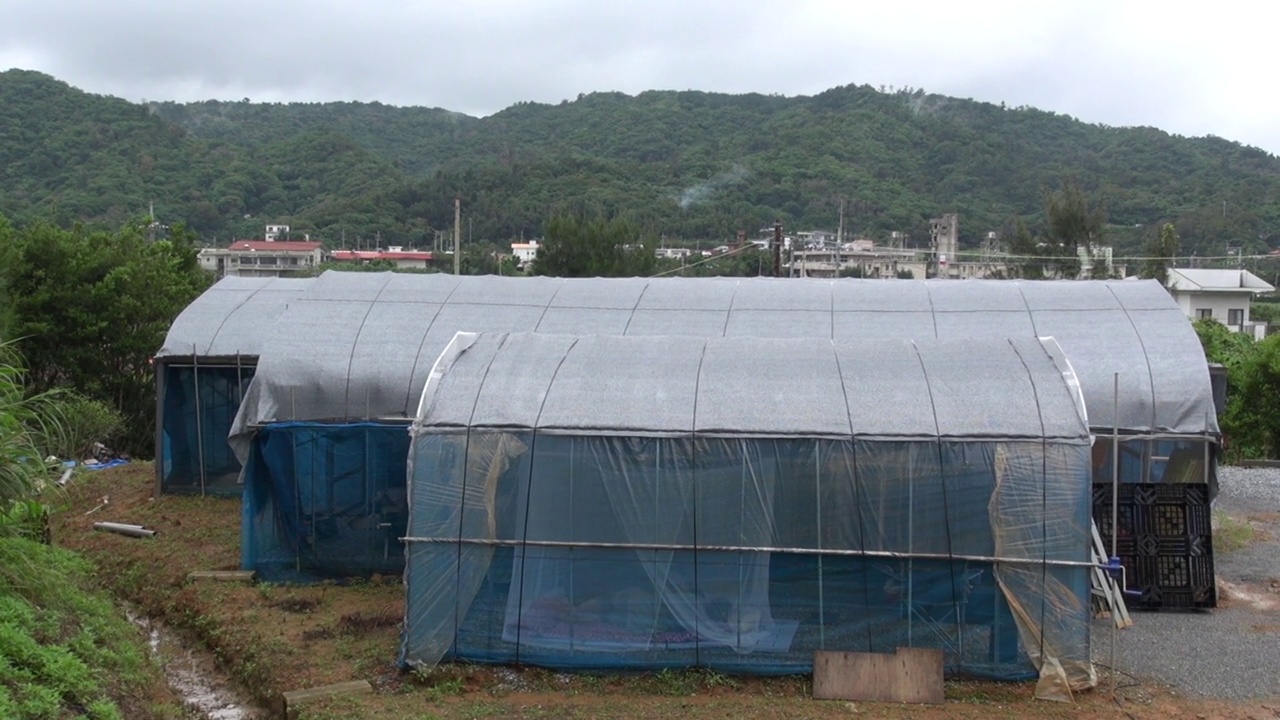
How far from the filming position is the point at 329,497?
40.0 ft

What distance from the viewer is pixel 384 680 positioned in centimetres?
909

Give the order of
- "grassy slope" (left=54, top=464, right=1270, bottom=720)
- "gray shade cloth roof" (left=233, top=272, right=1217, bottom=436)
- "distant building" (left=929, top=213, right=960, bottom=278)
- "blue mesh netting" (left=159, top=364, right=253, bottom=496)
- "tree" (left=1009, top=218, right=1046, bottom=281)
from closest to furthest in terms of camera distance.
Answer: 1. "grassy slope" (left=54, top=464, right=1270, bottom=720)
2. "gray shade cloth roof" (left=233, top=272, right=1217, bottom=436)
3. "blue mesh netting" (left=159, top=364, right=253, bottom=496)
4. "tree" (left=1009, top=218, right=1046, bottom=281)
5. "distant building" (left=929, top=213, right=960, bottom=278)

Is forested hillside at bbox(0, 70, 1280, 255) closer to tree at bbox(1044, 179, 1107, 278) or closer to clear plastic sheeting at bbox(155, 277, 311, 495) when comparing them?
tree at bbox(1044, 179, 1107, 278)

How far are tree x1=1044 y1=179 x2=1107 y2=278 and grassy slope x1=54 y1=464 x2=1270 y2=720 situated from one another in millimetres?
33301

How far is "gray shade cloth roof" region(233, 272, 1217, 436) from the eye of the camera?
41.8ft

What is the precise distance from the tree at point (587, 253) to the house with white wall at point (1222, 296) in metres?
20.3

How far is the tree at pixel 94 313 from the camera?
811 inches

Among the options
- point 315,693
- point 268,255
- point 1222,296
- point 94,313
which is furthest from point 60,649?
point 268,255

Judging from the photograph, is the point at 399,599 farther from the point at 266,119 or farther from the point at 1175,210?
the point at 266,119

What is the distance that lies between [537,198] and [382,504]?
181ft

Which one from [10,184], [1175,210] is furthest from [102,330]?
[1175,210]

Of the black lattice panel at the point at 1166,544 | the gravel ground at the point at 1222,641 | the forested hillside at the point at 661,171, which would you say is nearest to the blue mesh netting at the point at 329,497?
the gravel ground at the point at 1222,641

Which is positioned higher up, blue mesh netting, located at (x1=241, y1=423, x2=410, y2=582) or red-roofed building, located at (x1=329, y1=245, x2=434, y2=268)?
red-roofed building, located at (x1=329, y1=245, x2=434, y2=268)

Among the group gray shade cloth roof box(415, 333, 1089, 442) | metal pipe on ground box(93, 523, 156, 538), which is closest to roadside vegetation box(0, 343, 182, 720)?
metal pipe on ground box(93, 523, 156, 538)
